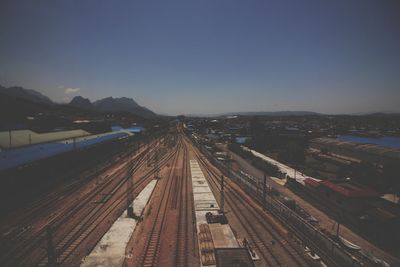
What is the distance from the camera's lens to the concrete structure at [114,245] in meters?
15.3

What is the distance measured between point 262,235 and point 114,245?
13.9 metres

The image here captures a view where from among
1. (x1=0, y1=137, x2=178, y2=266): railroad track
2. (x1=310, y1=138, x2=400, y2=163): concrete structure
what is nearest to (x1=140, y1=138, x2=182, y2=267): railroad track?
(x1=0, y1=137, x2=178, y2=266): railroad track

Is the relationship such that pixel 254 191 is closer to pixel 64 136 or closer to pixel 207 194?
pixel 207 194

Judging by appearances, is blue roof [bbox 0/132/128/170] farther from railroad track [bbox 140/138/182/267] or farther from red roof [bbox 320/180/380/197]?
red roof [bbox 320/180/380/197]

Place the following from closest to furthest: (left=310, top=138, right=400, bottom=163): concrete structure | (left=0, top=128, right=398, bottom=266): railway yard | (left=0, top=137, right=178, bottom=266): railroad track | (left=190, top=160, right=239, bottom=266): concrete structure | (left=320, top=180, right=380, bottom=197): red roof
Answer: (left=0, top=137, right=178, bottom=266): railroad track
(left=0, top=128, right=398, bottom=266): railway yard
(left=190, top=160, right=239, bottom=266): concrete structure
(left=320, top=180, right=380, bottom=197): red roof
(left=310, top=138, right=400, bottom=163): concrete structure

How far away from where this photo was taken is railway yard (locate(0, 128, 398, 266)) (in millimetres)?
15656

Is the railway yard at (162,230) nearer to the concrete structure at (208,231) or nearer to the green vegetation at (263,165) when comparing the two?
the concrete structure at (208,231)

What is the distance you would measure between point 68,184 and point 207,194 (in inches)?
864

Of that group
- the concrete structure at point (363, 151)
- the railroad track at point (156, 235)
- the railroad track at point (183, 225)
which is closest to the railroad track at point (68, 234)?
the railroad track at point (156, 235)

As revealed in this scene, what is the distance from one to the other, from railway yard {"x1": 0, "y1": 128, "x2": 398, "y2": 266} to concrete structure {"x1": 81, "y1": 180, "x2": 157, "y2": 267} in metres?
0.17

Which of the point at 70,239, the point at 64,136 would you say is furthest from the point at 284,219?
the point at 64,136

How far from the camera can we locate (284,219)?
22.3m

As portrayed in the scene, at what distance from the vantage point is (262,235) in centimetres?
1916

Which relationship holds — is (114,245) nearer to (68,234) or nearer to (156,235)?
(156,235)
